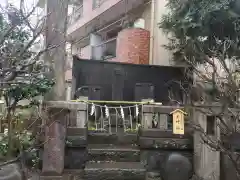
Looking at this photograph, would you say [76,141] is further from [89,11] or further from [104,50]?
[89,11]

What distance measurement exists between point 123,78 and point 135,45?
5.35ft

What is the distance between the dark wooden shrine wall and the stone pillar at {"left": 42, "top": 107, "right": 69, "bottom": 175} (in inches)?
193

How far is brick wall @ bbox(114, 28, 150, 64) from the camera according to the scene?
485 inches

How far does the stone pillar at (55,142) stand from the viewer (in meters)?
6.61

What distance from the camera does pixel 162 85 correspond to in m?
12.4

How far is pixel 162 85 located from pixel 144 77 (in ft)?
3.04

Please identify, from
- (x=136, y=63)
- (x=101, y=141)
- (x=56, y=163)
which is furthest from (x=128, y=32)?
(x=56, y=163)

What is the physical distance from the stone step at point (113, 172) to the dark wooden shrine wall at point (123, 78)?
530 centimetres

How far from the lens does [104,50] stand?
16844 millimetres

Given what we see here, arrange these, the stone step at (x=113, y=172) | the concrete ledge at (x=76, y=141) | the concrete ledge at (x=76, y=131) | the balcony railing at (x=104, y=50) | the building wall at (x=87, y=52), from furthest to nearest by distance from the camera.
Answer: the building wall at (x=87, y=52) → the balcony railing at (x=104, y=50) → the concrete ledge at (x=76, y=131) → the concrete ledge at (x=76, y=141) → the stone step at (x=113, y=172)

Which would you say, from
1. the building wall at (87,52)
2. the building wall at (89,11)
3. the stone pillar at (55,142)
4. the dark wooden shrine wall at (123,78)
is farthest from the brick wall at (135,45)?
the stone pillar at (55,142)

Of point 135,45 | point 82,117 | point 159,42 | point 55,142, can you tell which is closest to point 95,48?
point 135,45

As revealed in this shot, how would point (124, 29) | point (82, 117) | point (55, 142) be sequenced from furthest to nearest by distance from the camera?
point (124, 29), point (82, 117), point (55, 142)

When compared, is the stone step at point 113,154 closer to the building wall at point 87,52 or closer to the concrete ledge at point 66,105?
the concrete ledge at point 66,105
